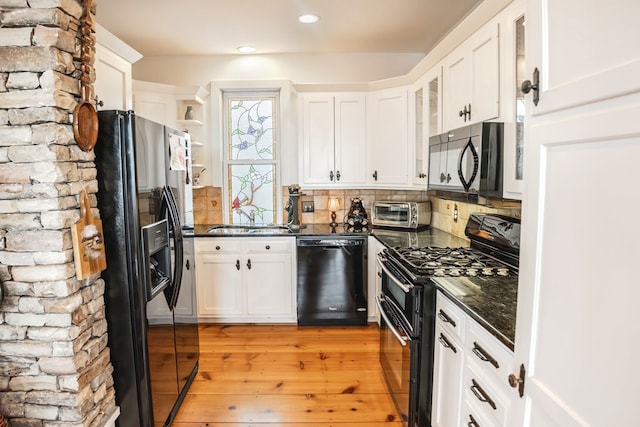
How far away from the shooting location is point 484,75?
207cm

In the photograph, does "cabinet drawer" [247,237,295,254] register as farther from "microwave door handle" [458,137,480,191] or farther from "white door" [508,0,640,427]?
"white door" [508,0,640,427]

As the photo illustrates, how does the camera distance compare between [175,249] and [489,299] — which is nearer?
[489,299]

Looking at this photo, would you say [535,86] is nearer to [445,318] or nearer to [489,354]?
[489,354]

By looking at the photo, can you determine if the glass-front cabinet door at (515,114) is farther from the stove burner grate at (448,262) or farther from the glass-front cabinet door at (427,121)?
the glass-front cabinet door at (427,121)

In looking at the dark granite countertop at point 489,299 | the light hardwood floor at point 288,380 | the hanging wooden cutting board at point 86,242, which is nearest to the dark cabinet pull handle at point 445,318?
the dark granite countertop at point 489,299

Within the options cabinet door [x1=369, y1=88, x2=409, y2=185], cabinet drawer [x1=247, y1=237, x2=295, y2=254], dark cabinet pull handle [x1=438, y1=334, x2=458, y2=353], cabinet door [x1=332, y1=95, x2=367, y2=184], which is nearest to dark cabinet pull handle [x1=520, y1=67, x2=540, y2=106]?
dark cabinet pull handle [x1=438, y1=334, x2=458, y2=353]

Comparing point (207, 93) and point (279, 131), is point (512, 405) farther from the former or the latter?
point (207, 93)

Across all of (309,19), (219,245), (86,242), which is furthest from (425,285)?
(309,19)

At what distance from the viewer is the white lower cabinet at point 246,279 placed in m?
3.58

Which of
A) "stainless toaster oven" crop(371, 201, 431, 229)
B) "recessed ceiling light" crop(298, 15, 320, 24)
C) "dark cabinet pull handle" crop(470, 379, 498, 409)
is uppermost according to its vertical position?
"recessed ceiling light" crop(298, 15, 320, 24)

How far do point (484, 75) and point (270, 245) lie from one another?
227 centimetres

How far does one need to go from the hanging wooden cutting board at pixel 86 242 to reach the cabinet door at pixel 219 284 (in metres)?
1.83

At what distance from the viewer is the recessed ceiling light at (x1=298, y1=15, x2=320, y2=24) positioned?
3.02m

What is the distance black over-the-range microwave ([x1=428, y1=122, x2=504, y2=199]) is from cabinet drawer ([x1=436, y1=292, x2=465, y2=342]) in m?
0.58
